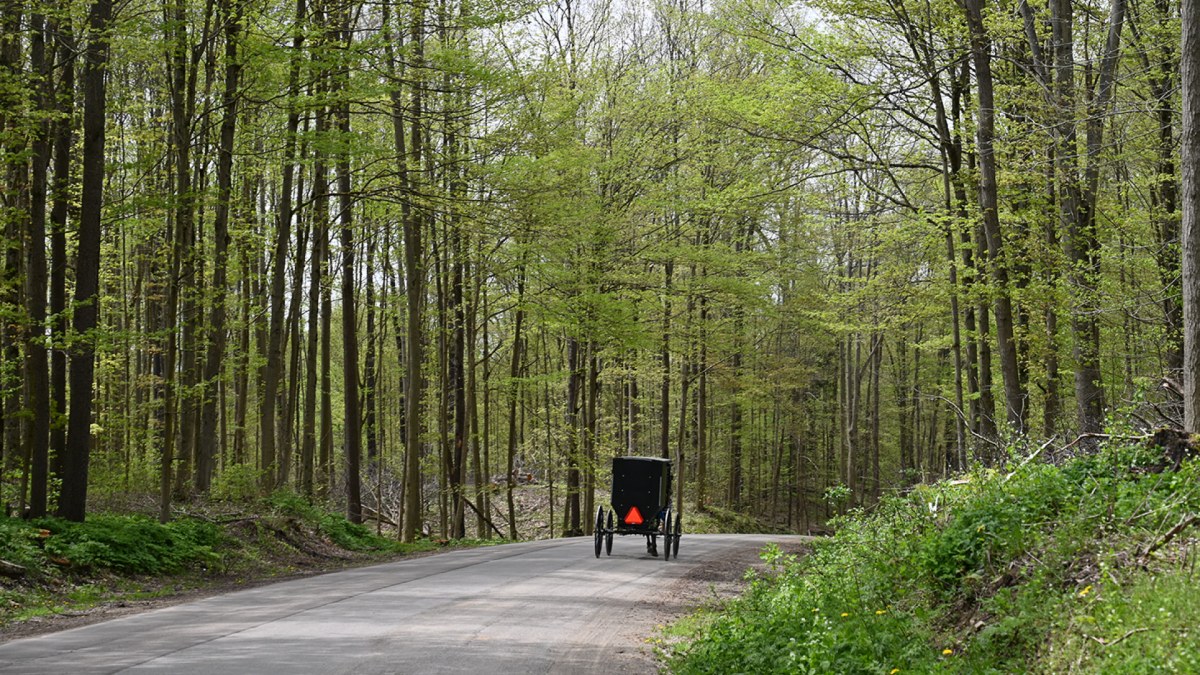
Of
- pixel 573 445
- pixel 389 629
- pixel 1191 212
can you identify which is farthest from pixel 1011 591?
pixel 573 445

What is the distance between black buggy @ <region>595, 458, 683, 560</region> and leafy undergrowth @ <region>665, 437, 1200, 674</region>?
8105 mm

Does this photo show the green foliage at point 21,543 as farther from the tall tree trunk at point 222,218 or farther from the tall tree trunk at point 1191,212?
the tall tree trunk at point 1191,212

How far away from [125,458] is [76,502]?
12.1 metres

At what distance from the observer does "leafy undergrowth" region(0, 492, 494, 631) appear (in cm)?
1220

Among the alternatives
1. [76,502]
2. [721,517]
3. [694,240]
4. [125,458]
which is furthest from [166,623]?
[721,517]

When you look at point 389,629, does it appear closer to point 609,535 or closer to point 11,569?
point 11,569

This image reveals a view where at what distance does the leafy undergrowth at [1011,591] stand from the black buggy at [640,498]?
811 centimetres

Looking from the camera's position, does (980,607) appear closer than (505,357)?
Yes

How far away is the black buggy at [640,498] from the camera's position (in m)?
17.8

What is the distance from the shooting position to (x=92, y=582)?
516 inches

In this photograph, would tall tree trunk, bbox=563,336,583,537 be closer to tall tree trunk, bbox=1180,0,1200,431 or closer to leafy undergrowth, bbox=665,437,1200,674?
leafy undergrowth, bbox=665,437,1200,674

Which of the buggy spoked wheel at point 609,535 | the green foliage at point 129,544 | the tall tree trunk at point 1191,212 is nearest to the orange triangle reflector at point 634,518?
the buggy spoked wheel at point 609,535

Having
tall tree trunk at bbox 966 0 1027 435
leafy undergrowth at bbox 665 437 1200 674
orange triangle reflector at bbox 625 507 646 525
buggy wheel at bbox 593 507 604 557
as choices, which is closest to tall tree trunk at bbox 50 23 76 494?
buggy wheel at bbox 593 507 604 557

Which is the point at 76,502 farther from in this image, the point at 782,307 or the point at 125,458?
the point at 782,307
